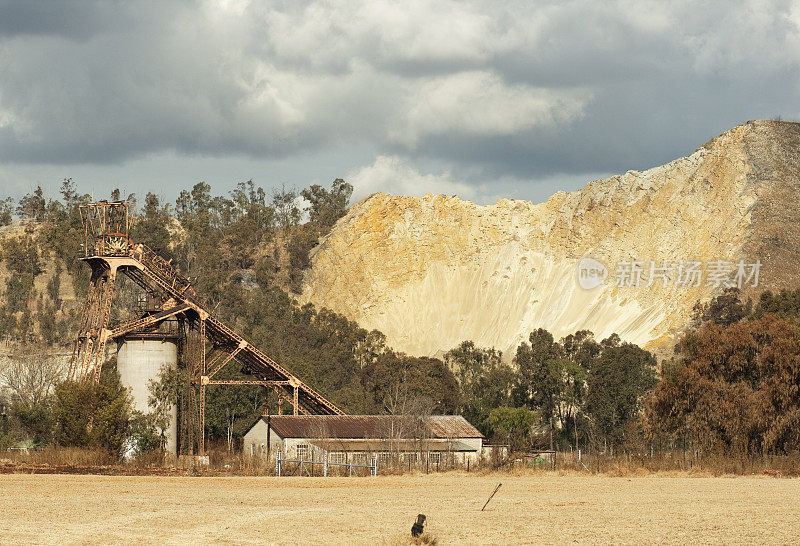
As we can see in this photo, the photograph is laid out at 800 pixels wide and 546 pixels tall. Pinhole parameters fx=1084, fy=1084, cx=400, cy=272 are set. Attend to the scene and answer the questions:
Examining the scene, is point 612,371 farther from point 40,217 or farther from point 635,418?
point 40,217

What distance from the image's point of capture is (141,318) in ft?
213

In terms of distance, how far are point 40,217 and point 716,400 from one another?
134887 millimetres

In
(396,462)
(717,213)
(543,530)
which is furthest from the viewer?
(717,213)

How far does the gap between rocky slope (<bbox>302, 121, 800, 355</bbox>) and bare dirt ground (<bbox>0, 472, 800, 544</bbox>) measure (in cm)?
6880

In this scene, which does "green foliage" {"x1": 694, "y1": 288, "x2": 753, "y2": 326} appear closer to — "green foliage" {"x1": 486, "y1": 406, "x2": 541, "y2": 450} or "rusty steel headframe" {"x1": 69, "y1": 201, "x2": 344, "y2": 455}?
"green foliage" {"x1": 486, "y1": 406, "x2": 541, "y2": 450}

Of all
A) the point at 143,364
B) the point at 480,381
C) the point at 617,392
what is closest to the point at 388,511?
the point at 143,364

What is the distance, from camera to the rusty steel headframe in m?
62.2

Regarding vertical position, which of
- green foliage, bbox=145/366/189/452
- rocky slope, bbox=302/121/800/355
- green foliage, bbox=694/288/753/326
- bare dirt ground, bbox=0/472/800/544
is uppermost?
rocky slope, bbox=302/121/800/355

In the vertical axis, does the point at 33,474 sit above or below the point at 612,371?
below

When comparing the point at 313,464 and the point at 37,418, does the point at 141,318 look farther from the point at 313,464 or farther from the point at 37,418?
the point at 313,464

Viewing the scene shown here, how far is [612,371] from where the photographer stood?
8938cm

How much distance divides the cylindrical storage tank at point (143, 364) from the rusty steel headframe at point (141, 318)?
1.12 meters

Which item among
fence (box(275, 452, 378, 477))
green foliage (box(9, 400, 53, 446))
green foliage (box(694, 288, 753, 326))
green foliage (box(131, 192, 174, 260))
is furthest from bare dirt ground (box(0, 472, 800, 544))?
green foliage (box(131, 192, 174, 260))

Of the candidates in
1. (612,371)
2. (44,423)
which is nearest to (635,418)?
(612,371)
